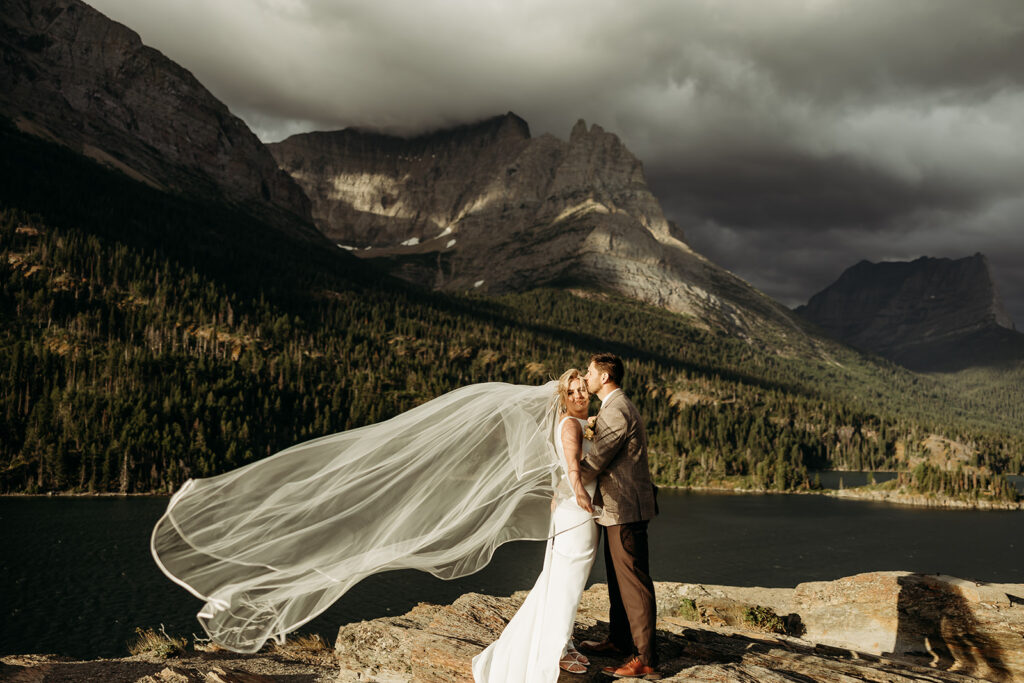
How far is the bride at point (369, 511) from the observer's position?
748 cm

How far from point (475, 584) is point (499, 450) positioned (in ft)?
167

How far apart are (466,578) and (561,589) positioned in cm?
5426

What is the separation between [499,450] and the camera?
329 inches

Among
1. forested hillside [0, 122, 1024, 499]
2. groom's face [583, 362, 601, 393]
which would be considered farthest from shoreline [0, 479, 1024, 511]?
groom's face [583, 362, 601, 393]

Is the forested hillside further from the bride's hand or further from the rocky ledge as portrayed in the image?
the bride's hand

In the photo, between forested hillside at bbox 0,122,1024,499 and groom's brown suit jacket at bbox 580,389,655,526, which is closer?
groom's brown suit jacket at bbox 580,389,655,526

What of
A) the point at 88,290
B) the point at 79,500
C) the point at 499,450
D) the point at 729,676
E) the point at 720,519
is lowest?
the point at 79,500

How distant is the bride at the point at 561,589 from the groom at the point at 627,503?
206mm

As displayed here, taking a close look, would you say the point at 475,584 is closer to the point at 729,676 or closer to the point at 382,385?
the point at 729,676

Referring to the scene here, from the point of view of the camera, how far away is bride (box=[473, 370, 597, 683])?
6.78 meters

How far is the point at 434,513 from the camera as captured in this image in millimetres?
8281

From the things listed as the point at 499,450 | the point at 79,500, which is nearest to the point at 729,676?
the point at 499,450

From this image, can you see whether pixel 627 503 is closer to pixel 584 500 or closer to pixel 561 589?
pixel 584 500

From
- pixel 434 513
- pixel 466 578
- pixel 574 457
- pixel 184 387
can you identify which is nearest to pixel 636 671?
pixel 574 457
